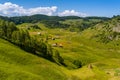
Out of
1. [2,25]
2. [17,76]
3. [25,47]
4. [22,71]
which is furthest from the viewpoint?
[2,25]

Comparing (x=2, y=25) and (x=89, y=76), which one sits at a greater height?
(x=2, y=25)

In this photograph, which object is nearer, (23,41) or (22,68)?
(22,68)

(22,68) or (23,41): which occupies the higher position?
(23,41)

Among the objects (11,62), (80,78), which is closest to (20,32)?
(11,62)

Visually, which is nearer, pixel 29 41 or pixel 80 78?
pixel 80 78

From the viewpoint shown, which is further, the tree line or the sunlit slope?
the tree line

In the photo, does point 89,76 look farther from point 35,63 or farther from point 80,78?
point 35,63

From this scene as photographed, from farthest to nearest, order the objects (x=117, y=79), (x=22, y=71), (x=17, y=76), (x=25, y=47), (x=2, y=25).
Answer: (x=2, y=25) < (x=25, y=47) < (x=117, y=79) < (x=22, y=71) < (x=17, y=76)

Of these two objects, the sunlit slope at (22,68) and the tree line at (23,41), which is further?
the tree line at (23,41)
